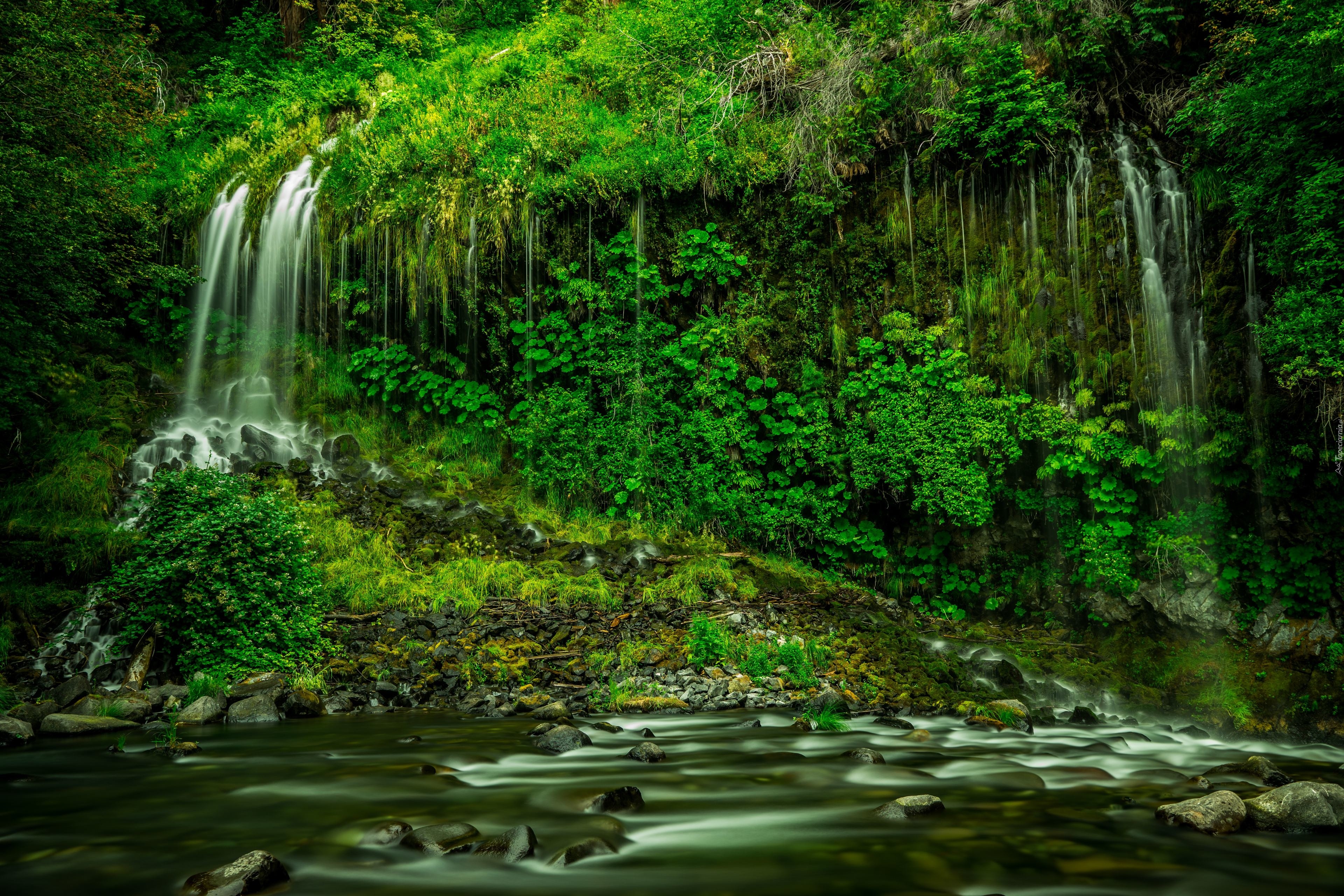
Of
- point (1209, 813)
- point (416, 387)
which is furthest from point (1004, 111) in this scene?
point (416, 387)

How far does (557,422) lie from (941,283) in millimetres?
5850

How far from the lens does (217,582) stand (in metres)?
6.86

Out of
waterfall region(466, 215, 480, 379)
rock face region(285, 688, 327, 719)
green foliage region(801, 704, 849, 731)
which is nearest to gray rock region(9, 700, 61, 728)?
rock face region(285, 688, 327, 719)

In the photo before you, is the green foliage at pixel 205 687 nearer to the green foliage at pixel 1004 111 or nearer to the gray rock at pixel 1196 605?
the gray rock at pixel 1196 605

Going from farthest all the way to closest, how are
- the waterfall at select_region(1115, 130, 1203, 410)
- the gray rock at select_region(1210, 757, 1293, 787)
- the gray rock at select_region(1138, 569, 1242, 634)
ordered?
the waterfall at select_region(1115, 130, 1203, 410) < the gray rock at select_region(1138, 569, 1242, 634) < the gray rock at select_region(1210, 757, 1293, 787)

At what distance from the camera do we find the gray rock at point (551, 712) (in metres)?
6.53

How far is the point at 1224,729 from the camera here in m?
7.08

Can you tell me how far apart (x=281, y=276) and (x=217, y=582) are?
8012 mm

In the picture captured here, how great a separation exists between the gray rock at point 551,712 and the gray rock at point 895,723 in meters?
2.72

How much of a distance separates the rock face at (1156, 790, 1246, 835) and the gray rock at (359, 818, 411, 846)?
3.66 meters

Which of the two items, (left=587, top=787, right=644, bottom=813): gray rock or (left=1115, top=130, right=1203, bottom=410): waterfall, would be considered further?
(left=1115, top=130, right=1203, bottom=410): waterfall

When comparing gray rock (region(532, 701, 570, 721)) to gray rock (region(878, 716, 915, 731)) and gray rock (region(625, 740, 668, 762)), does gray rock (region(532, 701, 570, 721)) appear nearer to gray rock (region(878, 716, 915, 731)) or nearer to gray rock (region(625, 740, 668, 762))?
gray rock (region(625, 740, 668, 762))

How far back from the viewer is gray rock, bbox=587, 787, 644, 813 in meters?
3.98

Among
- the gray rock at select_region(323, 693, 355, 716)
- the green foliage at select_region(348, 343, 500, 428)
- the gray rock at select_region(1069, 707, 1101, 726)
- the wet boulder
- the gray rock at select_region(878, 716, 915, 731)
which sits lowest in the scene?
the gray rock at select_region(1069, 707, 1101, 726)
